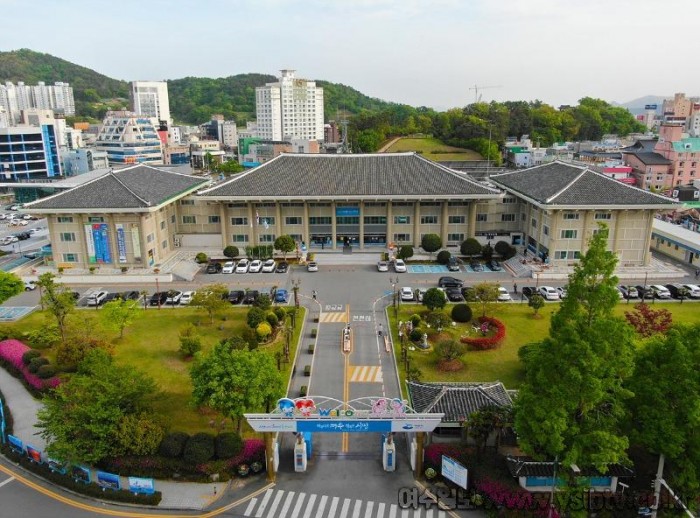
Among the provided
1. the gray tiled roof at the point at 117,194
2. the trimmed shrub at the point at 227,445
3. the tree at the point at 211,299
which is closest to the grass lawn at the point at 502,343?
the trimmed shrub at the point at 227,445

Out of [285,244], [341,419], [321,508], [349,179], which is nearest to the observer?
[321,508]

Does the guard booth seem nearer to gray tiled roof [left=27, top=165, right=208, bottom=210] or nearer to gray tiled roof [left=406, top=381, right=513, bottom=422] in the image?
gray tiled roof [left=406, top=381, right=513, bottom=422]

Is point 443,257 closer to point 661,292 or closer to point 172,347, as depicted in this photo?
point 661,292

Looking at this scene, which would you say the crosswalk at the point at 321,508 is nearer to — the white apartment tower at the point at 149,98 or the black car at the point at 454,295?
the black car at the point at 454,295

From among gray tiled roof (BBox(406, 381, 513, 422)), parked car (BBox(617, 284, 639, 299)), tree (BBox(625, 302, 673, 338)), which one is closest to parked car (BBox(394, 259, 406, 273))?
parked car (BBox(617, 284, 639, 299))

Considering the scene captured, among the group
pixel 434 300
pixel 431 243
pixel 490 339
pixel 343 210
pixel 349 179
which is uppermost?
pixel 349 179

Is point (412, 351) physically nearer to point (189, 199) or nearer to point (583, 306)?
point (583, 306)

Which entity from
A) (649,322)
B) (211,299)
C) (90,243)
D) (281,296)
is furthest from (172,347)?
(649,322)
